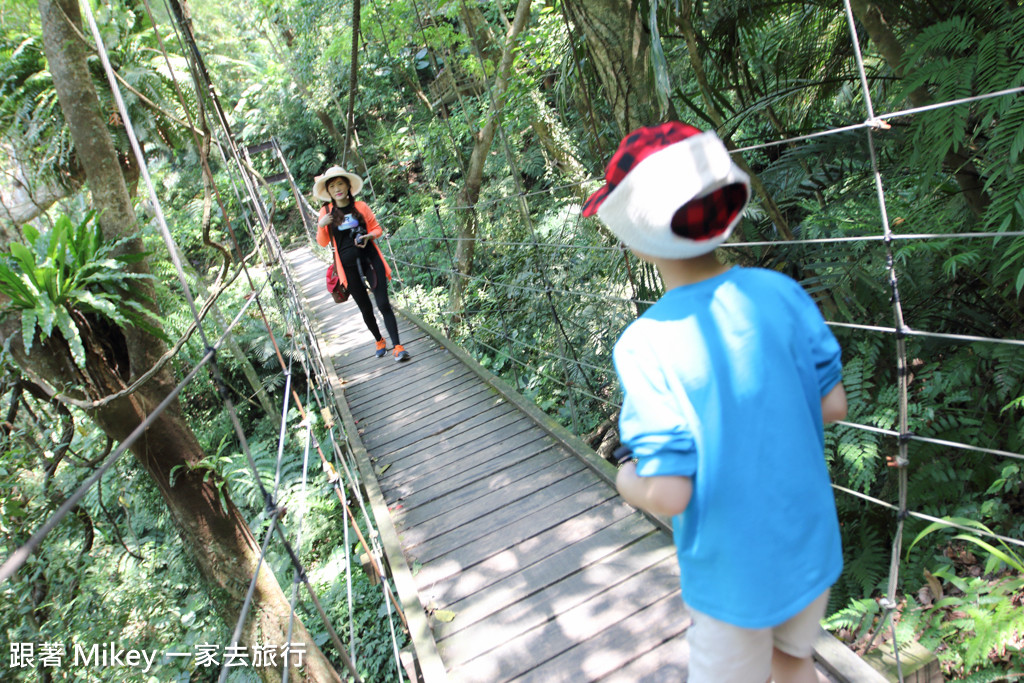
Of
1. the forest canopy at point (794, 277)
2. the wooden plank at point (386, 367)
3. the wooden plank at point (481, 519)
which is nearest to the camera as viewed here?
the forest canopy at point (794, 277)

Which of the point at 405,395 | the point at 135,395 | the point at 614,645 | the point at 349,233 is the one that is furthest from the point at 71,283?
the point at 614,645

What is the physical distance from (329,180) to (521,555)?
260 cm

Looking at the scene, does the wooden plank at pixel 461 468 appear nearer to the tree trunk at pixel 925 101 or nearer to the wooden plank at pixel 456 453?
the wooden plank at pixel 456 453

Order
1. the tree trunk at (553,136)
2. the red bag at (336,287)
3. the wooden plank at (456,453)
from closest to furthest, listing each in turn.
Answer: the wooden plank at (456,453) < the red bag at (336,287) < the tree trunk at (553,136)

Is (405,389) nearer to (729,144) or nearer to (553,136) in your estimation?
(729,144)

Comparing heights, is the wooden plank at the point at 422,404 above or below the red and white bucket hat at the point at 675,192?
below

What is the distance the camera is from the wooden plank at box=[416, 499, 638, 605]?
210 centimetres

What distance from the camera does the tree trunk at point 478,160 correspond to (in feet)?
16.1

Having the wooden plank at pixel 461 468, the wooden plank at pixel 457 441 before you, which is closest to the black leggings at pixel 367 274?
the wooden plank at pixel 457 441

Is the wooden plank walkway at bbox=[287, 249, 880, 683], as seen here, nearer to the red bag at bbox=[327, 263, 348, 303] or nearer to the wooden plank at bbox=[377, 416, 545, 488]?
the wooden plank at bbox=[377, 416, 545, 488]

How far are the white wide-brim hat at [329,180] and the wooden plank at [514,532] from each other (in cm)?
230

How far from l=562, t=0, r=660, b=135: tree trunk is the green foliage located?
180 cm

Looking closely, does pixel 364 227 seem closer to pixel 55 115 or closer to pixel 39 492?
pixel 39 492

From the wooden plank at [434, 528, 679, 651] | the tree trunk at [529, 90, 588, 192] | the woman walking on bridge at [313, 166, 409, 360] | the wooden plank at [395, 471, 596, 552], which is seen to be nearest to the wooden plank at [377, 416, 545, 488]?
the wooden plank at [395, 471, 596, 552]
